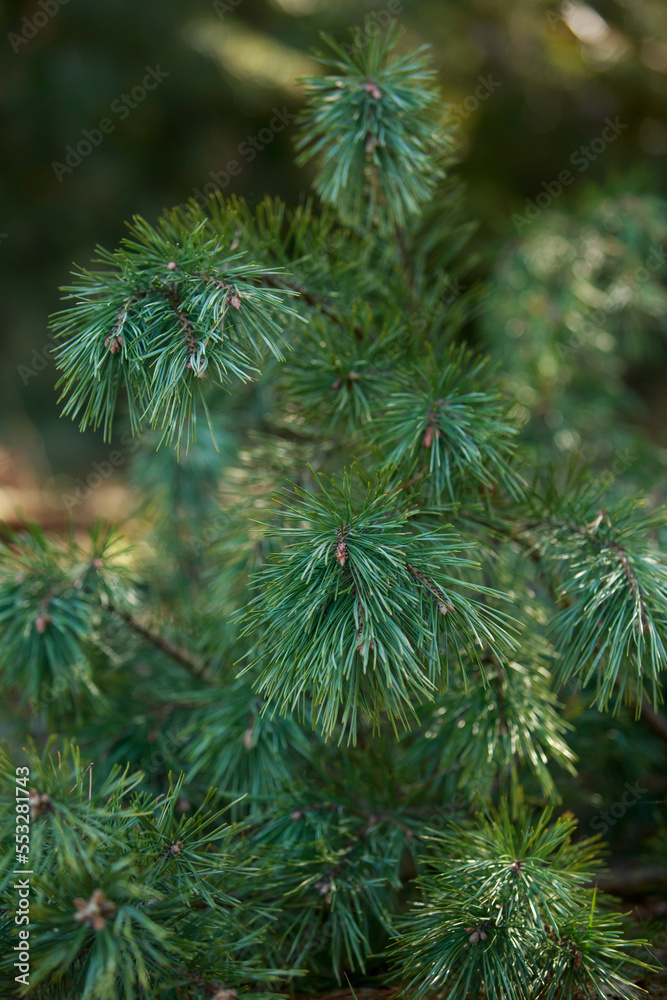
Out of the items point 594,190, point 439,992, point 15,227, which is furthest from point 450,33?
point 439,992

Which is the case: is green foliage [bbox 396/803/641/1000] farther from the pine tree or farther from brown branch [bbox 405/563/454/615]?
brown branch [bbox 405/563/454/615]

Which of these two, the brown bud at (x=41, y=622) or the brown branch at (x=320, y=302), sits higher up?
the brown branch at (x=320, y=302)

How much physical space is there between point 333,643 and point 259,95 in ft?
4.18

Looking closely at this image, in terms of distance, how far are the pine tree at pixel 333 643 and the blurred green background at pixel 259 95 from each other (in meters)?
0.68

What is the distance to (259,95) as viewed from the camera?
1.30 meters

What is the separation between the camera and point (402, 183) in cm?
59

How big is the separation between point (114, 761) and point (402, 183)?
0.65 metres

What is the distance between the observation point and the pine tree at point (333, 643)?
0.44 metres

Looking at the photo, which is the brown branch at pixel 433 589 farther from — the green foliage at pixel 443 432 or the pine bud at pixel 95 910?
the pine bud at pixel 95 910

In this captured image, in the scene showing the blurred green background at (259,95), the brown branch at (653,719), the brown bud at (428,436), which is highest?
the blurred green background at (259,95)

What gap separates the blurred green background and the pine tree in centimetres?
68

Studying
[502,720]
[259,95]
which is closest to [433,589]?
[502,720]

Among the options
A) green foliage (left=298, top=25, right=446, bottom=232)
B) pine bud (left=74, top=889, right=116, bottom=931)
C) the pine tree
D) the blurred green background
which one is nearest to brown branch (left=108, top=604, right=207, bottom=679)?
the pine tree

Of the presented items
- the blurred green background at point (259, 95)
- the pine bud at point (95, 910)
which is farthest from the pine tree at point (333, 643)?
the blurred green background at point (259, 95)
